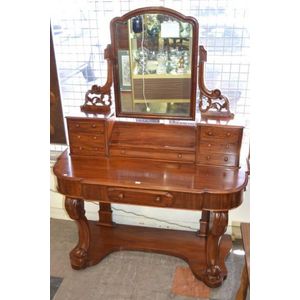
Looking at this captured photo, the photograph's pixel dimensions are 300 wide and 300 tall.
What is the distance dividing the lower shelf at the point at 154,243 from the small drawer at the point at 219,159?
1.95 feet

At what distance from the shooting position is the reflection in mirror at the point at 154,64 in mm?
1493

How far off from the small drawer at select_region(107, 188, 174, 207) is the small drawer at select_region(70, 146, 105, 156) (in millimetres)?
254

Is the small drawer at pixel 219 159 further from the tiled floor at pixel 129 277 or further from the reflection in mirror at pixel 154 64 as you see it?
the tiled floor at pixel 129 277

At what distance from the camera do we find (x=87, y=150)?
1.67m

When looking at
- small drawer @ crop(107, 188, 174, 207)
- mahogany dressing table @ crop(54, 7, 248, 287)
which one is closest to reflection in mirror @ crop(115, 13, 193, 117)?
mahogany dressing table @ crop(54, 7, 248, 287)

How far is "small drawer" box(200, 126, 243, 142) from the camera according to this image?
1.48 m

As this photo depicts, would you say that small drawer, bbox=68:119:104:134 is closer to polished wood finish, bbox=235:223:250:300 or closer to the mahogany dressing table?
the mahogany dressing table

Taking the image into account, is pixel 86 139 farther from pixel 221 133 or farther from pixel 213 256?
pixel 213 256

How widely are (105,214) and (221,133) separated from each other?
39.3 inches
